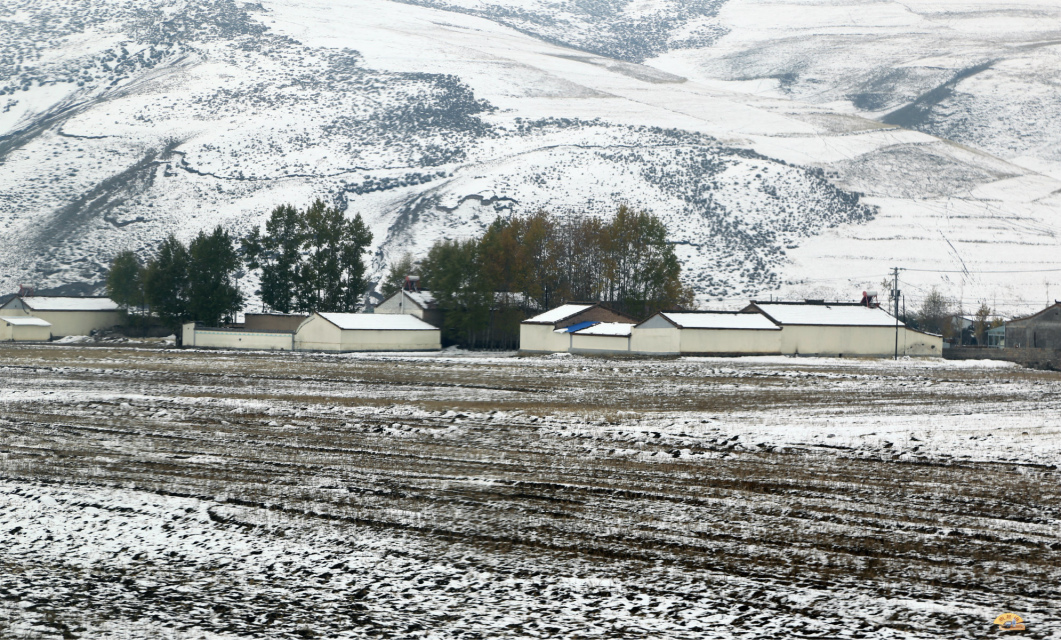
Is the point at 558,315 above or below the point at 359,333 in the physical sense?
above

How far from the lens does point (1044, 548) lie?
11508 millimetres

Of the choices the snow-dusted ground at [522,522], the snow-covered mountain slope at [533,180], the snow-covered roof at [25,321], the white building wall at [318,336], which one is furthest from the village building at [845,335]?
the snow-covered roof at [25,321]

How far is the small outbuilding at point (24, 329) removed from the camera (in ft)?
288

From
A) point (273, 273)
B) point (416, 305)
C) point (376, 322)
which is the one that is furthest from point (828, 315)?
point (273, 273)

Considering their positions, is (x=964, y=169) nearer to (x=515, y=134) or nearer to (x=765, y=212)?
(x=765, y=212)

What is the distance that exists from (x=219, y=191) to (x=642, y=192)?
68.7 m

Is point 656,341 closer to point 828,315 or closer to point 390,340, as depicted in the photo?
point 828,315

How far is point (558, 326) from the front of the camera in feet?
231

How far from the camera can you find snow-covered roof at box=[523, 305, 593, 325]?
7069 cm

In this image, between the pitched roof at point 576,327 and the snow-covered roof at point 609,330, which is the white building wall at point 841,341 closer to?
the snow-covered roof at point 609,330

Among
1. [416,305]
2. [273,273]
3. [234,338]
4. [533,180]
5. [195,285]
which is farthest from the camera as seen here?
[533,180]

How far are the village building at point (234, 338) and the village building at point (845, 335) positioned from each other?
33.3 m

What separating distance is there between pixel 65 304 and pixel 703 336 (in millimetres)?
63013

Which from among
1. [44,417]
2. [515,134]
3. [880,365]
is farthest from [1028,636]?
[515,134]
